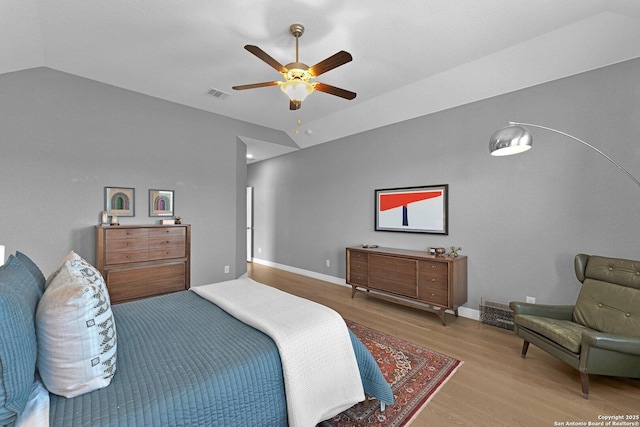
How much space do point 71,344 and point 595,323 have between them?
3574 mm

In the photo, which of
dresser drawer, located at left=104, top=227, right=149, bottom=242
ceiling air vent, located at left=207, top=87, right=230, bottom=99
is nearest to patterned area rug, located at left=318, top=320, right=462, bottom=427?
dresser drawer, located at left=104, top=227, right=149, bottom=242

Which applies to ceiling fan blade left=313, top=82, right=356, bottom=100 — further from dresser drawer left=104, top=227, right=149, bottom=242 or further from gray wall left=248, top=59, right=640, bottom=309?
dresser drawer left=104, top=227, right=149, bottom=242

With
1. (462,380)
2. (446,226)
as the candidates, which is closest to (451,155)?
(446,226)

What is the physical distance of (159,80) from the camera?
3.54 m

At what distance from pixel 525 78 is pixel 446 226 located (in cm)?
188

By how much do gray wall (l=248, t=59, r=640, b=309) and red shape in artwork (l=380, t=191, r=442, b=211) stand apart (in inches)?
6.6

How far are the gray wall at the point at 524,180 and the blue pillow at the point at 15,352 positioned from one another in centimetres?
392

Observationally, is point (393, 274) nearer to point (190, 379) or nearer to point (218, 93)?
point (190, 379)

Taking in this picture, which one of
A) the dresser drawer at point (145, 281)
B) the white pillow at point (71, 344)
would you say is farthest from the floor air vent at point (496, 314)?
the dresser drawer at point (145, 281)

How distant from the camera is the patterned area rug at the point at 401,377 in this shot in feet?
5.96

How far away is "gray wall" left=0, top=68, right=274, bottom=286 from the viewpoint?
3.09 metres

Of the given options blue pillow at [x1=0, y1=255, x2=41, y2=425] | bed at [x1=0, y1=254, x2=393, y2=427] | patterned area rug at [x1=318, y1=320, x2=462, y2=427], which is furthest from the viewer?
patterned area rug at [x1=318, y1=320, x2=462, y2=427]

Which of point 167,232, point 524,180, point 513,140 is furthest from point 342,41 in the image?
point 167,232

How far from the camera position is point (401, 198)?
14.0 ft
